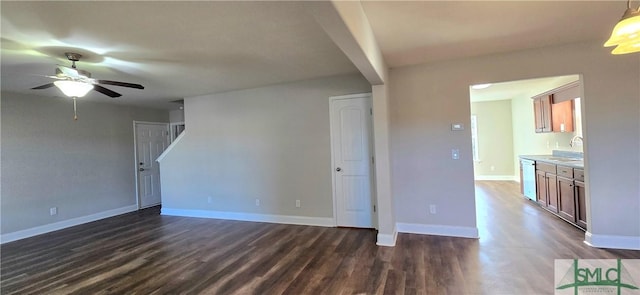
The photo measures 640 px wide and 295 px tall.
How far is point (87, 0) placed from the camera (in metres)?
1.85

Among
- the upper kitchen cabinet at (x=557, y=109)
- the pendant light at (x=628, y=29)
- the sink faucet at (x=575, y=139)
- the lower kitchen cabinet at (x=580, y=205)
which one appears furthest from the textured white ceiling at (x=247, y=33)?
the sink faucet at (x=575, y=139)

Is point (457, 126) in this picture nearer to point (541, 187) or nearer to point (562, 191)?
point (562, 191)

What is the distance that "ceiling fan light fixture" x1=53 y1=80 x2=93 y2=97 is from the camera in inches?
106

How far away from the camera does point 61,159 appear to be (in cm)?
480

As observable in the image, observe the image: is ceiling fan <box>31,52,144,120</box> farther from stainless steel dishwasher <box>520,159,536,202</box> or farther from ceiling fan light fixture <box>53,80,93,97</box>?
stainless steel dishwasher <box>520,159,536,202</box>

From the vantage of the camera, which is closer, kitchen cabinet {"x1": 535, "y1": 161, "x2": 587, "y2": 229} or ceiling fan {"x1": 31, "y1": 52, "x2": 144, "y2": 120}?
ceiling fan {"x1": 31, "y1": 52, "x2": 144, "y2": 120}

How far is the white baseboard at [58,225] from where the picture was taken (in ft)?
→ 13.6

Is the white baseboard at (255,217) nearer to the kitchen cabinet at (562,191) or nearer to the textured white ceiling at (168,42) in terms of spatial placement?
the textured white ceiling at (168,42)

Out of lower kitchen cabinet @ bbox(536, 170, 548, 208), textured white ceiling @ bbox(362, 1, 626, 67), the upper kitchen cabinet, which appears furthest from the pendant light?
lower kitchen cabinet @ bbox(536, 170, 548, 208)

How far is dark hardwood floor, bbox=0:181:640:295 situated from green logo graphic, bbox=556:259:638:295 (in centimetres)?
14

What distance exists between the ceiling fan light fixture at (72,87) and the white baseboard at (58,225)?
10.1 ft

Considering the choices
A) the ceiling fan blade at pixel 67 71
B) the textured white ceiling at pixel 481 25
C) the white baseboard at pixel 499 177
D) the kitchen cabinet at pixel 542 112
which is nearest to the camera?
the textured white ceiling at pixel 481 25

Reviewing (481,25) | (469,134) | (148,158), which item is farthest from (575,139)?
(148,158)

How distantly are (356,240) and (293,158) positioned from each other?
1611 mm
